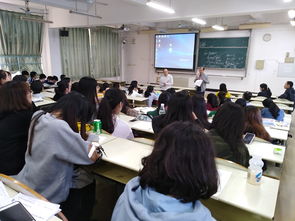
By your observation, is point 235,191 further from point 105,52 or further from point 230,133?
point 105,52

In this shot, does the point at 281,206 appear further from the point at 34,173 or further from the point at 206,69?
the point at 206,69

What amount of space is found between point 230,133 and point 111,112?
132cm

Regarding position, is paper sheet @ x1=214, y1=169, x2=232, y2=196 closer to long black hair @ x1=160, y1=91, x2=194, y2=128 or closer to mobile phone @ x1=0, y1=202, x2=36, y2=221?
long black hair @ x1=160, y1=91, x2=194, y2=128

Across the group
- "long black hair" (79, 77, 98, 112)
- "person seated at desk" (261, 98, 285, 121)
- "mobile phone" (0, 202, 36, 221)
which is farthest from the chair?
"person seated at desk" (261, 98, 285, 121)

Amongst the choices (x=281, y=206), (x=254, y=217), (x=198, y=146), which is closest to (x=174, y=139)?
(x=198, y=146)

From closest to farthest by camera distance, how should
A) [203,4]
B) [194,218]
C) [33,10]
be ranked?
1. [194,218]
2. [203,4]
3. [33,10]

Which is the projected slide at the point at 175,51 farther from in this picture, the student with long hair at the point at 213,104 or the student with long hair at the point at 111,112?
the student with long hair at the point at 111,112

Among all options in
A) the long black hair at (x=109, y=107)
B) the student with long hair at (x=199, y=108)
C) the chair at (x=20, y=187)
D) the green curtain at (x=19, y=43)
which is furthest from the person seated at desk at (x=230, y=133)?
the green curtain at (x=19, y=43)

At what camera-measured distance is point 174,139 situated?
0.89m

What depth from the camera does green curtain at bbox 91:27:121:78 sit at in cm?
982

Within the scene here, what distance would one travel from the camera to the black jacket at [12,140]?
74.5 inches

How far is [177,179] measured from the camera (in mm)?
855

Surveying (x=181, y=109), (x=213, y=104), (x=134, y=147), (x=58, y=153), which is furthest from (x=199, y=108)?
(x=58, y=153)

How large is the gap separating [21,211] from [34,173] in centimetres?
53
